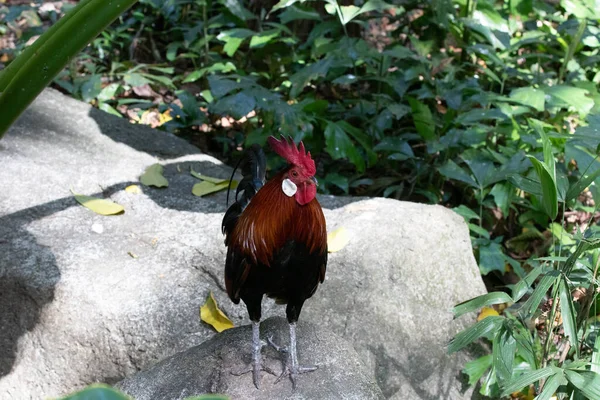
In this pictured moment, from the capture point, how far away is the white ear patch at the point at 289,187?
2.24 meters

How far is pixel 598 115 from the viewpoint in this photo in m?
2.73

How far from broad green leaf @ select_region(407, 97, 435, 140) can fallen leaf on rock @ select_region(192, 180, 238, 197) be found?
1299 mm

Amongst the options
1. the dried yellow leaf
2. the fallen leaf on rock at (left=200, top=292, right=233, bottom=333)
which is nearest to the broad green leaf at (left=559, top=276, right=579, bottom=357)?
the dried yellow leaf

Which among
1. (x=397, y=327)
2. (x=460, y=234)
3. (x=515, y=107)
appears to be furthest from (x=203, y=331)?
(x=515, y=107)

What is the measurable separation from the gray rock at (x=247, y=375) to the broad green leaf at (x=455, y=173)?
5.26 feet

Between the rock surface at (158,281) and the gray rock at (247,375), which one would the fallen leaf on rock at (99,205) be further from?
the gray rock at (247,375)

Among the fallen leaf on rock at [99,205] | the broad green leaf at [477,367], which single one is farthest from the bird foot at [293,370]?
the fallen leaf on rock at [99,205]

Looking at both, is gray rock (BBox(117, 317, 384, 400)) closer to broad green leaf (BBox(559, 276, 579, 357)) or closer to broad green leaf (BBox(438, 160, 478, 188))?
broad green leaf (BBox(559, 276, 579, 357))

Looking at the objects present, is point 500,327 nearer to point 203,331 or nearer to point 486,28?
point 203,331

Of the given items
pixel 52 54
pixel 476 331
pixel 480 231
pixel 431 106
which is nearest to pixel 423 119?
pixel 431 106

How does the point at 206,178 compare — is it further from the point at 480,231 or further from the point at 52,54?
the point at 52,54

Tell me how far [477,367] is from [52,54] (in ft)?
7.57

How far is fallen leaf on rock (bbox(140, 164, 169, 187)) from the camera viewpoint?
3955 millimetres

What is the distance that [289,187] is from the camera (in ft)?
7.37
